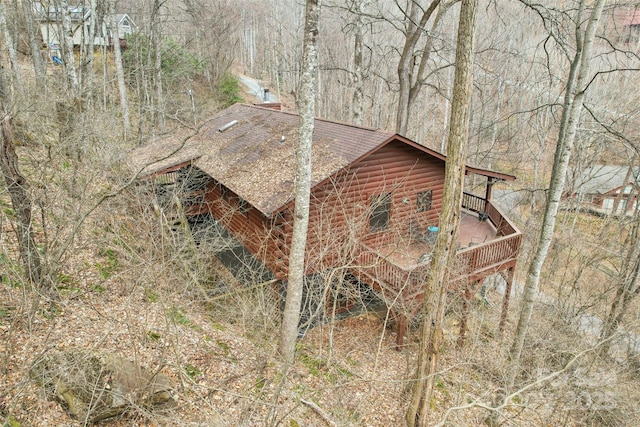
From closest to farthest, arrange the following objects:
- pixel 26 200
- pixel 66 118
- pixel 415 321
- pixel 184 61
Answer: pixel 26 200 < pixel 415 321 < pixel 66 118 < pixel 184 61

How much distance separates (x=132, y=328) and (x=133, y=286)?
1938 mm

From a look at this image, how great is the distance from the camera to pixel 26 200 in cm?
657

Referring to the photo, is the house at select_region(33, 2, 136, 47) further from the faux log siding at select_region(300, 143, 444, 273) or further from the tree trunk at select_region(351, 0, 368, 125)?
the faux log siding at select_region(300, 143, 444, 273)

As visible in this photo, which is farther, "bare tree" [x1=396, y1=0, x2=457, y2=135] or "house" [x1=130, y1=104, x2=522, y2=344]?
"bare tree" [x1=396, y1=0, x2=457, y2=135]

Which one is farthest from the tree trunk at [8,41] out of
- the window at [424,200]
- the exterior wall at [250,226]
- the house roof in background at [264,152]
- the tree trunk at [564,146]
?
the tree trunk at [564,146]

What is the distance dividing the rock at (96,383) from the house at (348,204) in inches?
182

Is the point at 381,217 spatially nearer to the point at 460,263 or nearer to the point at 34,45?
the point at 460,263

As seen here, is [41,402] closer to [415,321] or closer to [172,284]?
[172,284]

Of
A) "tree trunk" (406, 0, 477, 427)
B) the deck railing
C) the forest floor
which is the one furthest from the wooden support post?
"tree trunk" (406, 0, 477, 427)

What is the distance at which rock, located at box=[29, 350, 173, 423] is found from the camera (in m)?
5.43

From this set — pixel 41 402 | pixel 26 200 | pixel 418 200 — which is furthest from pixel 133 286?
pixel 418 200

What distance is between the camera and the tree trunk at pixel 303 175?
7.16 m

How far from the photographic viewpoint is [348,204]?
39.3 feet

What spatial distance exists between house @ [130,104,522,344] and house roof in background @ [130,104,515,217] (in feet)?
0.16
